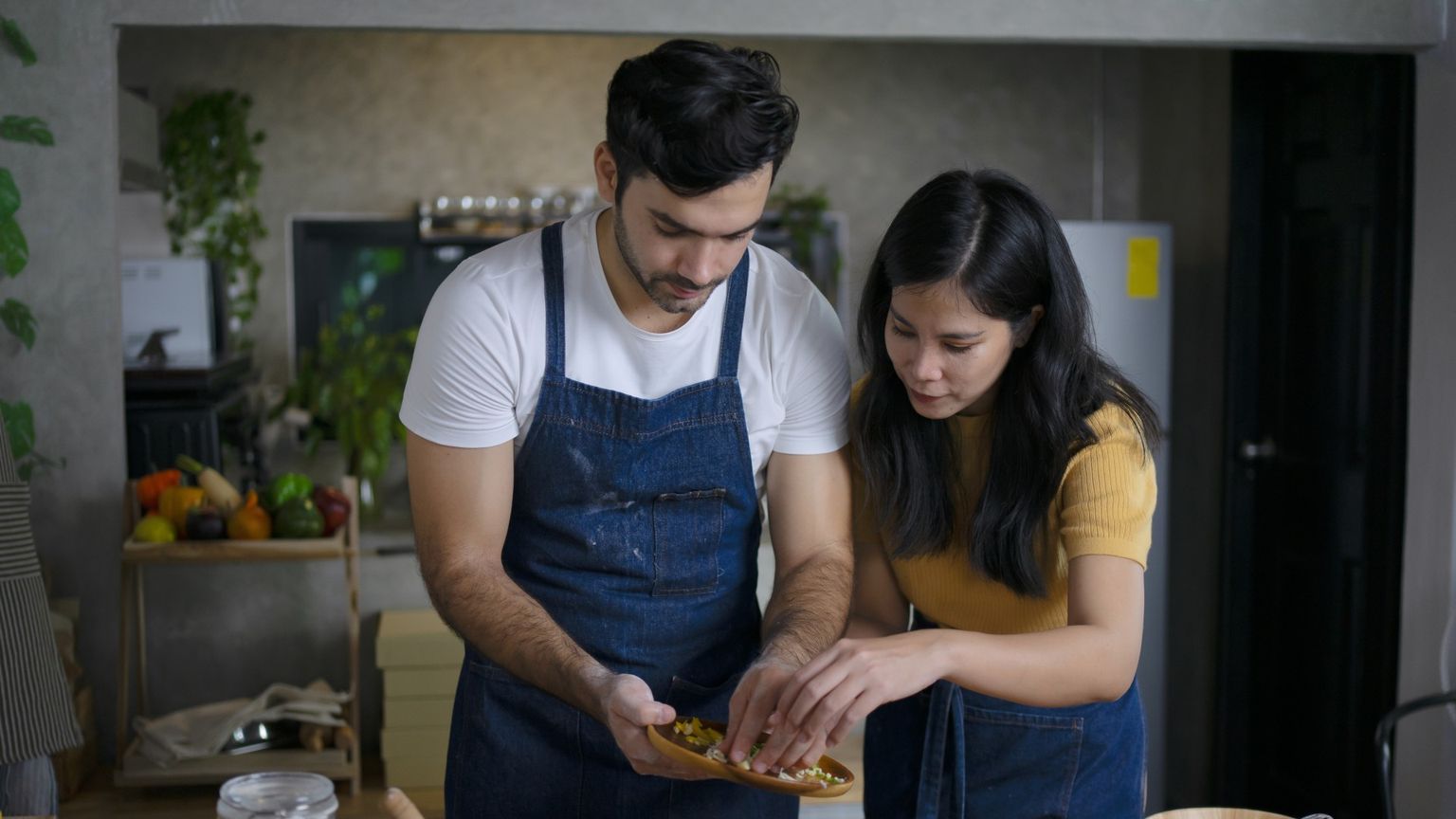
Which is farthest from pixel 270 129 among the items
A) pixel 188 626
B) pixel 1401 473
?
pixel 1401 473

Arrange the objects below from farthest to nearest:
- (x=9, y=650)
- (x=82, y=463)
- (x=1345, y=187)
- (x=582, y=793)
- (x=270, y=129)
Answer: (x=270, y=129) → (x=1345, y=187) → (x=82, y=463) → (x=9, y=650) → (x=582, y=793)

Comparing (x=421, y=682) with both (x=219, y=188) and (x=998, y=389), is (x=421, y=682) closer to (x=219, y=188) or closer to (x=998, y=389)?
(x=998, y=389)

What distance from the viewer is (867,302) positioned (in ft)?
5.96

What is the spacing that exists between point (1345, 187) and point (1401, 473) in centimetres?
83

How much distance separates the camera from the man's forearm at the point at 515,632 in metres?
1.60

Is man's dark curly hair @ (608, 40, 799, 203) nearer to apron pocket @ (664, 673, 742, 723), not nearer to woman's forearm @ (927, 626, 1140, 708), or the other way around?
woman's forearm @ (927, 626, 1140, 708)

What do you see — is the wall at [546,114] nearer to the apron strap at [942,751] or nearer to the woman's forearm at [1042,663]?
the apron strap at [942,751]

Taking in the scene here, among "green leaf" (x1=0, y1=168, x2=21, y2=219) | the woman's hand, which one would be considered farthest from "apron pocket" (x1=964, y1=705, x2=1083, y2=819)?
"green leaf" (x1=0, y1=168, x2=21, y2=219)

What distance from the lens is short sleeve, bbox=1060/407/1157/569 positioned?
5.41 feet

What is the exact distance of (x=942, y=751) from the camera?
5.89ft

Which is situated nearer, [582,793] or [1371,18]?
[582,793]

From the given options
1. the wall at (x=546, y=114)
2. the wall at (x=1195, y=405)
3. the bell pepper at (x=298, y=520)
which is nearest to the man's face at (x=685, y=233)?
the bell pepper at (x=298, y=520)

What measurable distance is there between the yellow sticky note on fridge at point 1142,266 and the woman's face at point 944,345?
2.63 meters

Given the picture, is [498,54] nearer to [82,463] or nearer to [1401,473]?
[82,463]
